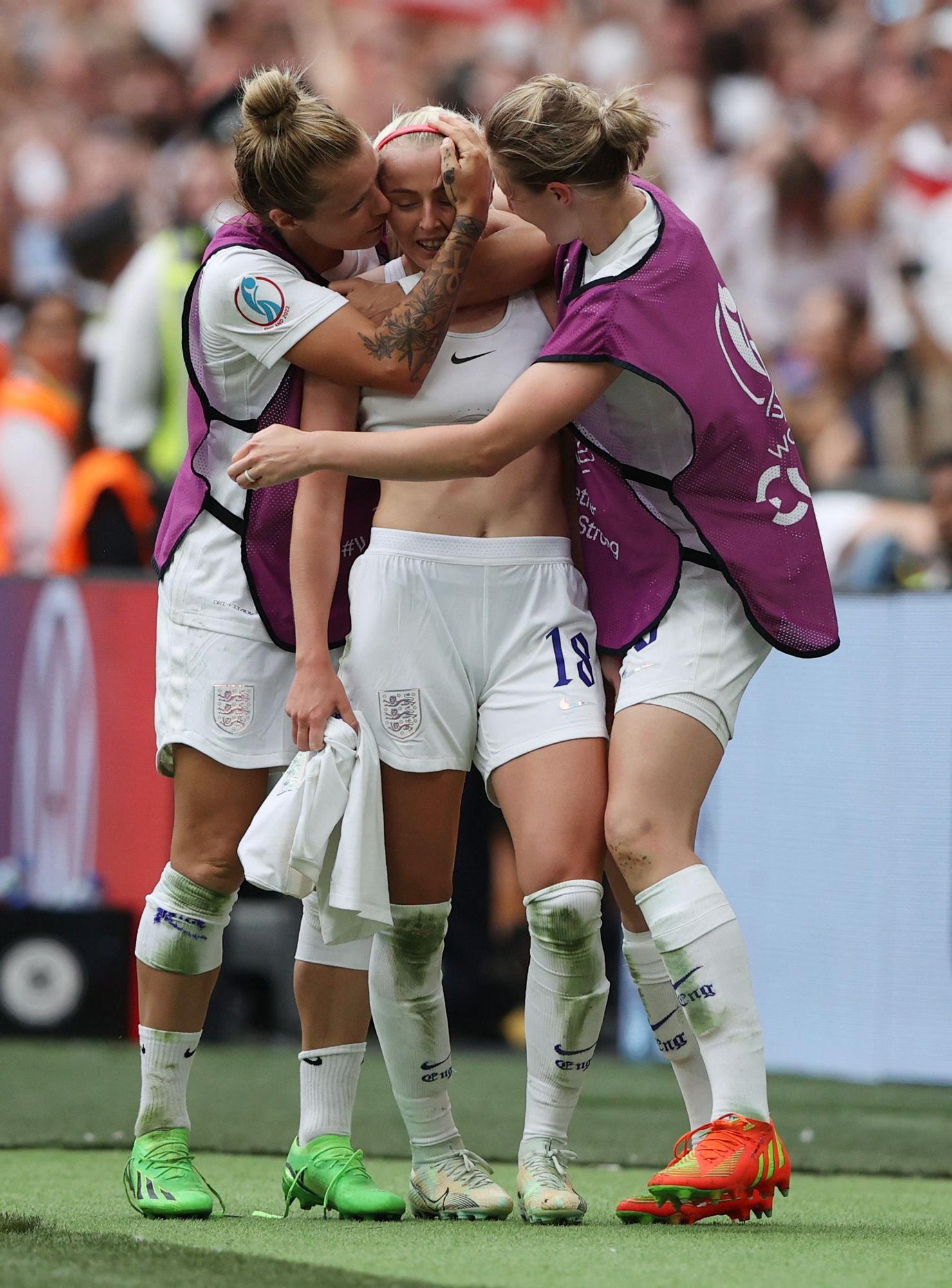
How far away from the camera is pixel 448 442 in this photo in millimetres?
3123

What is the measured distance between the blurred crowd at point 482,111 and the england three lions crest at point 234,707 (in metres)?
3.77

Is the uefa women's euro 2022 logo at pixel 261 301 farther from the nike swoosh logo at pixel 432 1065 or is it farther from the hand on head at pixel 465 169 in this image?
the nike swoosh logo at pixel 432 1065

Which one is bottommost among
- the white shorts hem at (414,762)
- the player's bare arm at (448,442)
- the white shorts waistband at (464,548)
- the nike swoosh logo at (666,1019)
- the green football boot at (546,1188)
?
the green football boot at (546,1188)

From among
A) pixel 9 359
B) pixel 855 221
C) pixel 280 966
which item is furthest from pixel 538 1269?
pixel 9 359

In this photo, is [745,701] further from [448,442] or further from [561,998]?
[448,442]

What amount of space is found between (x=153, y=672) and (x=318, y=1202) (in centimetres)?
380

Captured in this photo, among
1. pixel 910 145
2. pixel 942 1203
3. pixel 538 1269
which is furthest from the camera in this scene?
pixel 910 145

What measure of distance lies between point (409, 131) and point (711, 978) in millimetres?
1590

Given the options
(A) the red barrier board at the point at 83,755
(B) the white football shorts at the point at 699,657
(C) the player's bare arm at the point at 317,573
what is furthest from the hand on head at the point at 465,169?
(A) the red barrier board at the point at 83,755

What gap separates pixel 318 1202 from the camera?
3.44m

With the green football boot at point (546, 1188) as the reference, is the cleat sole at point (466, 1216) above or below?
below

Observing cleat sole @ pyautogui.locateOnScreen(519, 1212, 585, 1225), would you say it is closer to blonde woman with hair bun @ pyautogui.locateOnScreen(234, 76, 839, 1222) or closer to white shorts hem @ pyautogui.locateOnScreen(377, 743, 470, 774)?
blonde woman with hair bun @ pyautogui.locateOnScreen(234, 76, 839, 1222)

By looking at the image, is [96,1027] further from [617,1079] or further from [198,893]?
[198,893]

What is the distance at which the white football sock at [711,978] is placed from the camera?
10.2 ft
